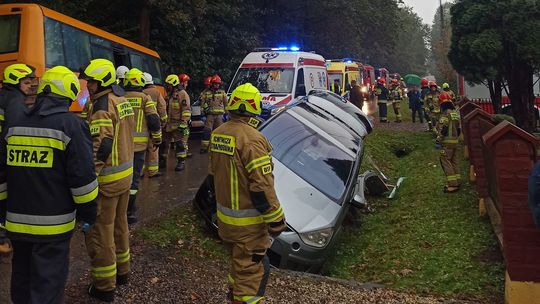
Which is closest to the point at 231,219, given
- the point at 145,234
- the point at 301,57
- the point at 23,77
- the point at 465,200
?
the point at 145,234

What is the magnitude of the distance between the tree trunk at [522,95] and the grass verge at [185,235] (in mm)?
9410

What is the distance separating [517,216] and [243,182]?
2.61 m

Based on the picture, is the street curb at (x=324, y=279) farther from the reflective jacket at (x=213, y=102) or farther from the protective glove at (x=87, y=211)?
the reflective jacket at (x=213, y=102)

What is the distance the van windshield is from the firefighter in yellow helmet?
8637 mm

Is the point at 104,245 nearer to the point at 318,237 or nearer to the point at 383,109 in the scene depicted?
the point at 318,237

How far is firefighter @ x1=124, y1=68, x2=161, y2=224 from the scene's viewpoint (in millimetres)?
5836

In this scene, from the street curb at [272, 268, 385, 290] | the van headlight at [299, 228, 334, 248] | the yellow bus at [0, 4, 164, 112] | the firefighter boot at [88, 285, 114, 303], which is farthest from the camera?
the yellow bus at [0, 4, 164, 112]

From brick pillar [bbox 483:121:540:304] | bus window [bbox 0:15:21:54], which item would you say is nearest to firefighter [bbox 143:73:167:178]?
bus window [bbox 0:15:21:54]

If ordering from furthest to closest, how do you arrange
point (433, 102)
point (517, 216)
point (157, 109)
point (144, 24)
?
point (144, 24)
point (433, 102)
point (157, 109)
point (517, 216)

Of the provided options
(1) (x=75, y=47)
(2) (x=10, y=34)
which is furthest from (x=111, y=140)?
(1) (x=75, y=47)

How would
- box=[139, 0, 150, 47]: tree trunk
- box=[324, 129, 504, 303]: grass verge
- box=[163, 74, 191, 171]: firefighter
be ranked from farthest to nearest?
box=[139, 0, 150, 47]: tree trunk, box=[163, 74, 191, 171]: firefighter, box=[324, 129, 504, 303]: grass verge

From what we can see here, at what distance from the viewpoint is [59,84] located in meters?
3.19

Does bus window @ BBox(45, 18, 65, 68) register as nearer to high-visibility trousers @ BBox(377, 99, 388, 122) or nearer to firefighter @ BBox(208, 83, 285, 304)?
firefighter @ BBox(208, 83, 285, 304)

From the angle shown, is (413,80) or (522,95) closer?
(522,95)
